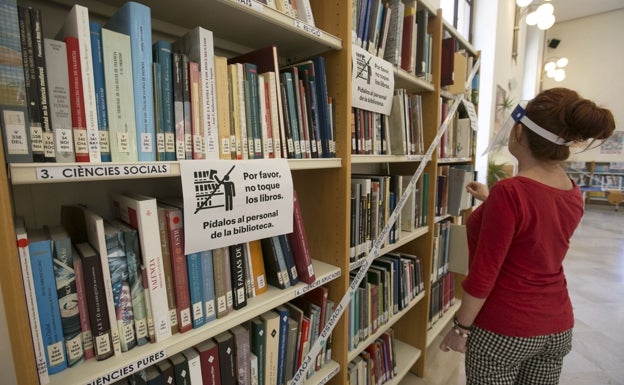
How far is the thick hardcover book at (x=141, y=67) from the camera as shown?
0.57m

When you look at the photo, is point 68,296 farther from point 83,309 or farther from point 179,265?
point 179,265

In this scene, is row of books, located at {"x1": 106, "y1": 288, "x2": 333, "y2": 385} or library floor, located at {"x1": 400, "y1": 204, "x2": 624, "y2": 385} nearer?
row of books, located at {"x1": 106, "y1": 288, "x2": 333, "y2": 385}

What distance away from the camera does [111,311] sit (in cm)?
59

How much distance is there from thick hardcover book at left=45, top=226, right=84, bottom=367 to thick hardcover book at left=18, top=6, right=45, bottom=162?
17 centimetres

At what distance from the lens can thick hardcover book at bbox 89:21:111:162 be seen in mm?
533

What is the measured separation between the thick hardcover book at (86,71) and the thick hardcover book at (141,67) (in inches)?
2.8

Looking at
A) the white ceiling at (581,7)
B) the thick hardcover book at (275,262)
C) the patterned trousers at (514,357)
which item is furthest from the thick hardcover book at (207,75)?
the white ceiling at (581,7)

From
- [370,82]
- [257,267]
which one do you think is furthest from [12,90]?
[370,82]

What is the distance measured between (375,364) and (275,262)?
961 mm

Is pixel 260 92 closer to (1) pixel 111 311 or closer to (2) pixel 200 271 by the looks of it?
(2) pixel 200 271

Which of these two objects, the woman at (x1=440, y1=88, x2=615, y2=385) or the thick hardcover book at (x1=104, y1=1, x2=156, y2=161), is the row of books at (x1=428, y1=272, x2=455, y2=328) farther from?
the thick hardcover book at (x1=104, y1=1, x2=156, y2=161)

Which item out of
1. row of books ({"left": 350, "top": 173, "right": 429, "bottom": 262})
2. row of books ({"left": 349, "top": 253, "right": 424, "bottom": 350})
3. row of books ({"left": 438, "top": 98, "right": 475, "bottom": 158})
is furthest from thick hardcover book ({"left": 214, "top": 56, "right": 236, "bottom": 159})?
row of books ({"left": 438, "top": 98, "right": 475, "bottom": 158})

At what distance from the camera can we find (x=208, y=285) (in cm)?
73

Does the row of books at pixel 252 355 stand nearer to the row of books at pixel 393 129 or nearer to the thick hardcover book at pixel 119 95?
the thick hardcover book at pixel 119 95
